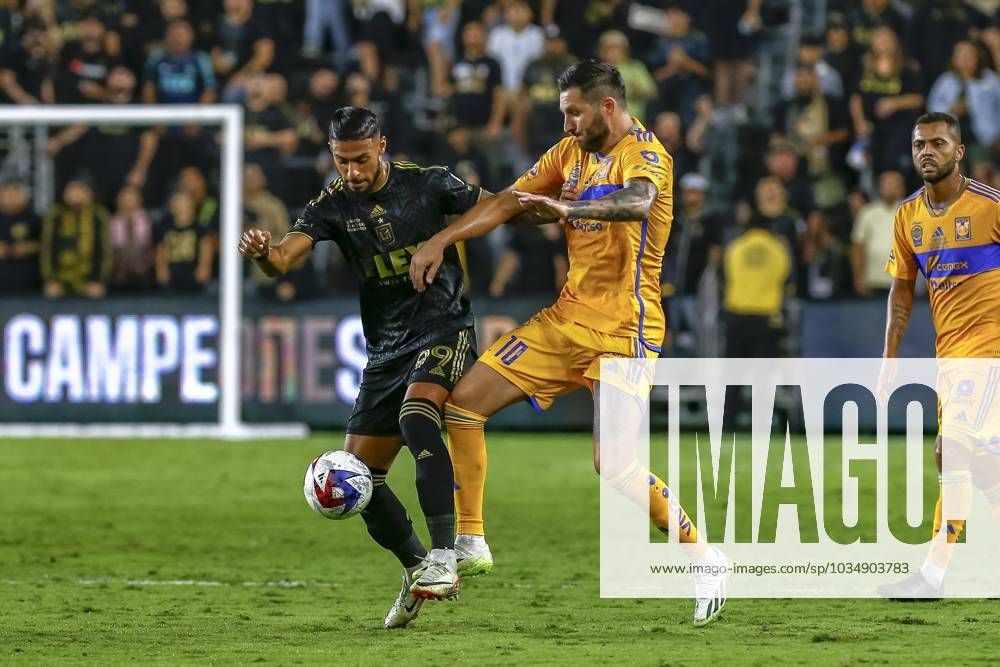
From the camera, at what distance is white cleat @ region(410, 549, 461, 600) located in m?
6.71

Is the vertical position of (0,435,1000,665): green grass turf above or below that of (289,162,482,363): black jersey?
below

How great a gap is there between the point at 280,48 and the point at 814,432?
823cm

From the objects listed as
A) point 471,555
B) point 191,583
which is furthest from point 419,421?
point 191,583

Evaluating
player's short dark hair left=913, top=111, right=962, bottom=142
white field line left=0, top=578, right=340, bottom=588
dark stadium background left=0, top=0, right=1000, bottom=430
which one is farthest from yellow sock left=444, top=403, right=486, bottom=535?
dark stadium background left=0, top=0, right=1000, bottom=430

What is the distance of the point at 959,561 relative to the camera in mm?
8836

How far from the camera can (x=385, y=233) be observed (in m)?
7.34

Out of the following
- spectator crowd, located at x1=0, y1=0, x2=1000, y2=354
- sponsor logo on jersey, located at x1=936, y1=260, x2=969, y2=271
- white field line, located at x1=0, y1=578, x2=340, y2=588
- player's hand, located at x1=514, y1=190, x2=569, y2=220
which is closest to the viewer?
player's hand, located at x1=514, y1=190, x2=569, y2=220

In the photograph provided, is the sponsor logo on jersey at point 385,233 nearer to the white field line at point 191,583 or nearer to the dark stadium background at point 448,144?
the white field line at point 191,583

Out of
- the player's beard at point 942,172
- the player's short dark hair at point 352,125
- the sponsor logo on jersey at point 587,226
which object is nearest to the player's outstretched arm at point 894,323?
the player's beard at point 942,172

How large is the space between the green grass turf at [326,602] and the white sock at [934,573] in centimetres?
25

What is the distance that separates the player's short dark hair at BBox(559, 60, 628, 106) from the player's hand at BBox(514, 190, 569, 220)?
0.49 meters

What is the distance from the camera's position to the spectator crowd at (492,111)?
662 inches

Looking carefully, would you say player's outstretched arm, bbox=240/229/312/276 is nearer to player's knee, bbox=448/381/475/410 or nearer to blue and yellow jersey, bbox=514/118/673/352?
player's knee, bbox=448/381/475/410

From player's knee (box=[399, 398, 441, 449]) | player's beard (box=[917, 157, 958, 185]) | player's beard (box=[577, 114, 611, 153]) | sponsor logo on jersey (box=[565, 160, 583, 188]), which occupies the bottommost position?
player's knee (box=[399, 398, 441, 449])
